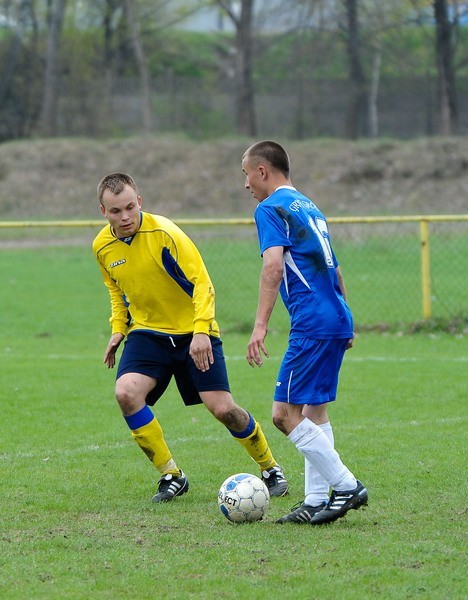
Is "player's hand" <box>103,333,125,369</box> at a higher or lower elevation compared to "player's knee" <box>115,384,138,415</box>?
higher

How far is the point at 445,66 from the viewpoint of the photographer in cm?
3841

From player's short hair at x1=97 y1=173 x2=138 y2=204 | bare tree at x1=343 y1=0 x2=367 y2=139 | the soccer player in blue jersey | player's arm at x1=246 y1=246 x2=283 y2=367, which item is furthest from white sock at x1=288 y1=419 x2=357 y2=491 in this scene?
bare tree at x1=343 y1=0 x2=367 y2=139

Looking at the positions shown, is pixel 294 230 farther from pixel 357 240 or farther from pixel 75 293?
pixel 357 240

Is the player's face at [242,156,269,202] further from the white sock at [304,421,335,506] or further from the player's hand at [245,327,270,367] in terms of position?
the white sock at [304,421,335,506]

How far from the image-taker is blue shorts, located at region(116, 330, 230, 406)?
5.77 meters

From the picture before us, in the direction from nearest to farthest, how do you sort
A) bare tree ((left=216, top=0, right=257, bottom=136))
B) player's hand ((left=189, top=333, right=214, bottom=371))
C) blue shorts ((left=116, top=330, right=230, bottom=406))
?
player's hand ((left=189, top=333, right=214, bottom=371)) → blue shorts ((left=116, top=330, right=230, bottom=406)) → bare tree ((left=216, top=0, right=257, bottom=136))

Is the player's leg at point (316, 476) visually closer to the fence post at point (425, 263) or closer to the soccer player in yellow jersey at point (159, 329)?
the soccer player in yellow jersey at point (159, 329)

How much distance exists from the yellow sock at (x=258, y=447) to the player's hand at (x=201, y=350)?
2.06 ft

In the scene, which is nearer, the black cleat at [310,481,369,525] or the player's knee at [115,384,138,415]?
the black cleat at [310,481,369,525]

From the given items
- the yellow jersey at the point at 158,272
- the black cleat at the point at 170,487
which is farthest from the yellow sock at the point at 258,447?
the yellow jersey at the point at 158,272

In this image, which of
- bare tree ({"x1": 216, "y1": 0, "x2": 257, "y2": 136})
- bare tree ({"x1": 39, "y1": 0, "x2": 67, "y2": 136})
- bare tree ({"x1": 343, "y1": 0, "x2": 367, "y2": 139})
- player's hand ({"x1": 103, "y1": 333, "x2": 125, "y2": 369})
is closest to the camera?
player's hand ({"x1": 103, "y1": 333, "x2": 125, "y2": 369})

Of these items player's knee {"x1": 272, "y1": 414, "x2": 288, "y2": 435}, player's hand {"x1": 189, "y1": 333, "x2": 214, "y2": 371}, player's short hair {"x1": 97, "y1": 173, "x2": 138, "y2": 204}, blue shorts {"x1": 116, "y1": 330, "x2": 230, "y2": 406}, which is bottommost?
player's knee {"x1": 272, "y1": 414, "x2": 288, "y2": 435}

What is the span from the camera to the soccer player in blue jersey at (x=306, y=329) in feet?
16.7

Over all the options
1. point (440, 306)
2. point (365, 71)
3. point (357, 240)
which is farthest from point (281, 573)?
point (365, 71)
